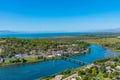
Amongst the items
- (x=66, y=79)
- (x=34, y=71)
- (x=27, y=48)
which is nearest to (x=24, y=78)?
(x=34, y=71)

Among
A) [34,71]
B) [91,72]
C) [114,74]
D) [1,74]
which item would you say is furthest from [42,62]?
[114,74]

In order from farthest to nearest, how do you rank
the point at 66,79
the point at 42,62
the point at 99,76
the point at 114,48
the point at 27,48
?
the point at 114,48 → the point at 27,48 → the point at 42,62 → the point at 99,76 → the point at 66,79

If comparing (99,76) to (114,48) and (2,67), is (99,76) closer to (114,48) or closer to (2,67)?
(2,67)

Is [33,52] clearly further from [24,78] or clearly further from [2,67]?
[24,78]

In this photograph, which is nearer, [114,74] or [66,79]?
[66,79]

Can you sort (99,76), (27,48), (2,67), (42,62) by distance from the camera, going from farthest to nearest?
(27,48)
(42,62)
(2,67)
(99,76)

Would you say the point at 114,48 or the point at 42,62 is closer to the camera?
the point at 42,62

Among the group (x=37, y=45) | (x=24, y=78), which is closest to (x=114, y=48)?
(x=37, y=45)

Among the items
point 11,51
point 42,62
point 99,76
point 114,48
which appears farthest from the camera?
point 114,48

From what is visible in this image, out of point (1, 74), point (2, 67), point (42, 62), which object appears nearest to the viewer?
point (1, 74)
